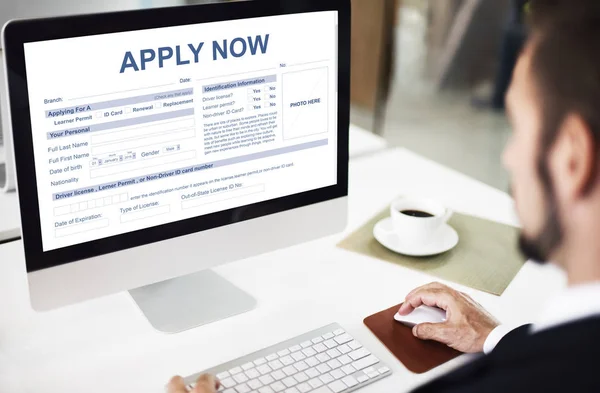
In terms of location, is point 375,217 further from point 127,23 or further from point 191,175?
point 127,23

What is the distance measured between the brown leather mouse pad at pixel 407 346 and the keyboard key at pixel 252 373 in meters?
0.22

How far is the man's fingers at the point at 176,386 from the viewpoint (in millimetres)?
943

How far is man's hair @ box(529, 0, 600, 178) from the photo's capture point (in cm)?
64

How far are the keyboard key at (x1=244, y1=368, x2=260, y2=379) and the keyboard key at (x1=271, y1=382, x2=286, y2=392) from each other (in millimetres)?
31

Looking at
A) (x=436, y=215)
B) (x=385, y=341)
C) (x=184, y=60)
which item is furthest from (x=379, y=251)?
(x=184, y=60)

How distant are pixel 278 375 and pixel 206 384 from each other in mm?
110

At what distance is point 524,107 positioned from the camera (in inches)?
28.7

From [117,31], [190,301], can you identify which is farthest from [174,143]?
[190,301]

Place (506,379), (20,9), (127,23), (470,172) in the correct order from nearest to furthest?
1. (506,379)
2. (127,23)
3. (20,9)
4. (470,172)

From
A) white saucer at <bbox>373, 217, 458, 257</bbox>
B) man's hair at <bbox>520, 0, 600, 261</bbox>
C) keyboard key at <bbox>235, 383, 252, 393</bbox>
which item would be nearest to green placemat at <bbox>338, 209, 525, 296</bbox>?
white saucer at <bbox>373, 217, 458, 257</bbox>

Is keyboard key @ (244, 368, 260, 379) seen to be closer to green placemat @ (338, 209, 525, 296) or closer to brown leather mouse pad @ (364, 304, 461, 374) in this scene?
brown leather mouse pad @ (364, 304, 461, 374)

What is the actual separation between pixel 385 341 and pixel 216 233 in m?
0.32

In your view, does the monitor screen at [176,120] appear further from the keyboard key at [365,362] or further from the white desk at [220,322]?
the keyboard key at [365,362]

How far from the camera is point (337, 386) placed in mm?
981
